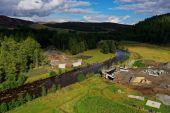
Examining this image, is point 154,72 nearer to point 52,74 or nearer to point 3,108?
point 52,74

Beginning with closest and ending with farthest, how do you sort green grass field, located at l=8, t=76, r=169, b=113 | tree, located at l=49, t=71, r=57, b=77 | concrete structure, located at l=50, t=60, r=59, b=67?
green grass field, located at l=8, t=76, r=169, b=113, tree, located at l=49, t=71, r=57, b=77, concrete structure, located at l=50, t=60, r=59, b=67

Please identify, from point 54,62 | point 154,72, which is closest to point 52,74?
point 54,62

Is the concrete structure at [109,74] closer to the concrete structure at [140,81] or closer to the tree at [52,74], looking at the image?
the concrete structure at [140,81]

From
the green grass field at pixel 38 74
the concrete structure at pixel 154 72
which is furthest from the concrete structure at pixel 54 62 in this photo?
the concrete structure at pixel 154 72

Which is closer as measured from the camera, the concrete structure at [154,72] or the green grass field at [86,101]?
the green grass field at [86,101]

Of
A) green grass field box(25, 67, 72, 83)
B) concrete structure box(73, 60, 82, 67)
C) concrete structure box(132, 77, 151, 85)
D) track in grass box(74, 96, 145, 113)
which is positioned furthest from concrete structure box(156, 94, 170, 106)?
concrete structure box(73, 60, 82, 67)

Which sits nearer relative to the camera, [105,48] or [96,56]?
[96,56]

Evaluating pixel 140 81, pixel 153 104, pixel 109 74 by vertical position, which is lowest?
pixel 153 104

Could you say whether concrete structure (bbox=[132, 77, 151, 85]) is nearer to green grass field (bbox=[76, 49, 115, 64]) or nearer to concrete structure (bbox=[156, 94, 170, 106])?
concrete structure (bbox=[156, 94, 170, 106])
